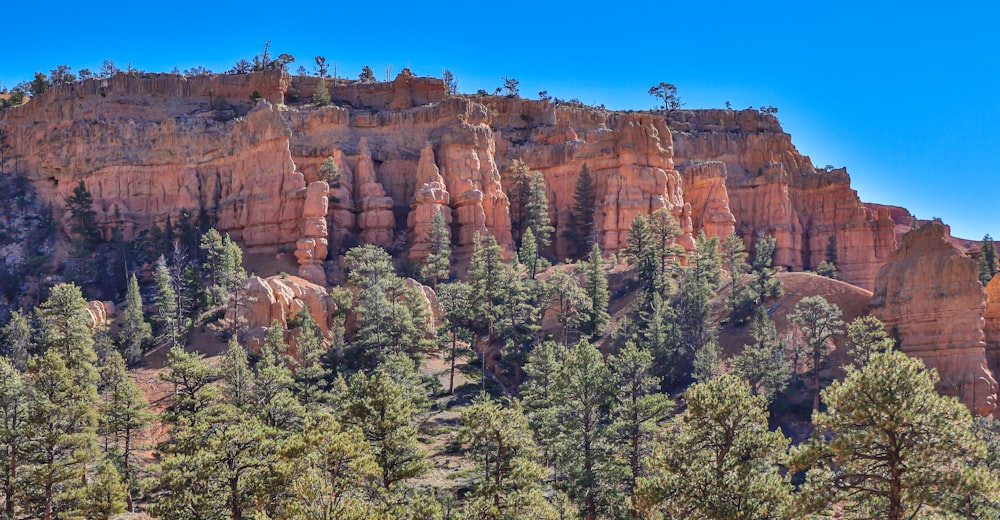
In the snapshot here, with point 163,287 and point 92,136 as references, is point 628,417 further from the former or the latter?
point 92,136

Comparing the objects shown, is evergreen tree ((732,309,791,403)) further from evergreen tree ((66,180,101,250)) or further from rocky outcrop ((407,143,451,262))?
evergreen tree ((66,180,101,250))

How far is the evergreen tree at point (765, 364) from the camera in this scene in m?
44.7

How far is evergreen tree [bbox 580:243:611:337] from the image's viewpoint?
57.3 meters

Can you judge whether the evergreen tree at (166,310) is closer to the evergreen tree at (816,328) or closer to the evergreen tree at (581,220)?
the evergreen tree at (581,220)

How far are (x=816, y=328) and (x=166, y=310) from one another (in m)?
49.1

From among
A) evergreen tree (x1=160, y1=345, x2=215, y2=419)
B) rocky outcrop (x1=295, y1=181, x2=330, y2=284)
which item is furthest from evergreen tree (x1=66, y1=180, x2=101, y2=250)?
evergreen tree (x1=160, y1=345, x2=215, y2=419)

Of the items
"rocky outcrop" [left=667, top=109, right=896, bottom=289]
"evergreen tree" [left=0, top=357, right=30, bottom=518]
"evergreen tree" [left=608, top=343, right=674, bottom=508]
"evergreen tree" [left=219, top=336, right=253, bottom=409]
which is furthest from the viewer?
"rocky outcrop" [left=667, top=109, right=896, bottom=289]

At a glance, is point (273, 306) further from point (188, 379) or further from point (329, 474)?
point (329, 474)

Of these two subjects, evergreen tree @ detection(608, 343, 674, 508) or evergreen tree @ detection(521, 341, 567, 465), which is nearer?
evergreen tree @ detection(608, 343, 674, 508)

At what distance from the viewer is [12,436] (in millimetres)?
32188

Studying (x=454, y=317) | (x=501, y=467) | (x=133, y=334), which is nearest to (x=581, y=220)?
(x=454, y=317)

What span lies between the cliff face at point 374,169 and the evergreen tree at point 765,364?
1176 inches

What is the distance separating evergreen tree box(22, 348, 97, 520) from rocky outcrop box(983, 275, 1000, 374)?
55.2 m

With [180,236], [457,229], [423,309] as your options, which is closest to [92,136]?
[180,236]
